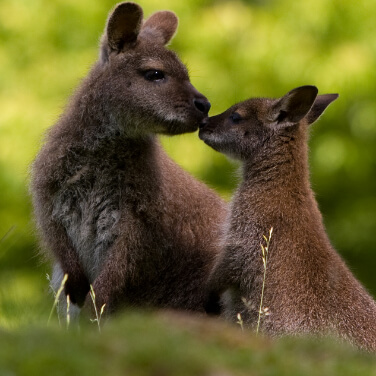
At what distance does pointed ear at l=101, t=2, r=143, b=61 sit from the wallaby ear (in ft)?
0.61

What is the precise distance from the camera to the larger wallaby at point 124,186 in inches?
238

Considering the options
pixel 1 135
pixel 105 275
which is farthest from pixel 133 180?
pixel 1 135

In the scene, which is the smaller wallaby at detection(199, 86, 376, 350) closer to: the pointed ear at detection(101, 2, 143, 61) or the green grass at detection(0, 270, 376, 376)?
the pointed ear at detection(101, 2, 143, 61)

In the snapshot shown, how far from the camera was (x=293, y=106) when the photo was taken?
613cm

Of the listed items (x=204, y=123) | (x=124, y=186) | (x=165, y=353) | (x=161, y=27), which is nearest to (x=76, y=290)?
(x=124, y=186)

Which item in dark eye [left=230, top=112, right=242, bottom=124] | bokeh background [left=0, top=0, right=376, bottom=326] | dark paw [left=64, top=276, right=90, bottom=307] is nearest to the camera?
dark paw [left=64, top=276, right=90, bottom=307]

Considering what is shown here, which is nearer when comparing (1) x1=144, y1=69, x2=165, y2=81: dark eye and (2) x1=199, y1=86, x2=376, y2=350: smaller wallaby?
(2) x1=199, y1=86, x2=376, y2=350: smaller wallaby

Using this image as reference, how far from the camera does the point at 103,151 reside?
6102 mm

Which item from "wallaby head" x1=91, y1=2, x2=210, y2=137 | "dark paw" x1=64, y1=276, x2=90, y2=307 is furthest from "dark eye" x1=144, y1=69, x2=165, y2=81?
"dark paw" x1=64, y1=276, x2=90, y2=307

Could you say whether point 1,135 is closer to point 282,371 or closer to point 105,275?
point 105,275

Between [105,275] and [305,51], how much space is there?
5814 mm

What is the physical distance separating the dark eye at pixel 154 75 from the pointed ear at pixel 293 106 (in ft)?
2.67

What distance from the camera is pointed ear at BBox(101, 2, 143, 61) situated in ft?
20.4

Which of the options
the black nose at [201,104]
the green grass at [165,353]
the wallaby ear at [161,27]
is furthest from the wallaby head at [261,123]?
the green grass at [165,353]
